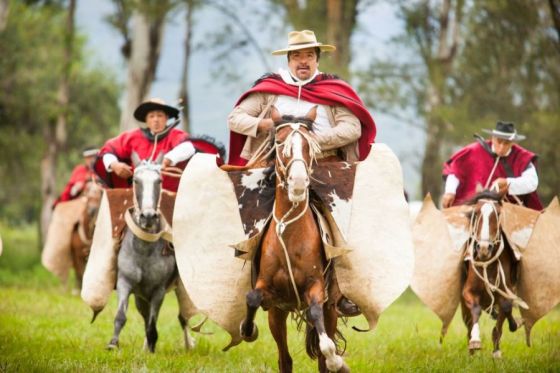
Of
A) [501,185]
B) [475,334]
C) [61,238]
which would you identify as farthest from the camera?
[61,238]

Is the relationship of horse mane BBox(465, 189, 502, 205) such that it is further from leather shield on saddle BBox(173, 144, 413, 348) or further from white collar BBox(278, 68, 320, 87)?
white collar BBox(278, 68, 320, 87)

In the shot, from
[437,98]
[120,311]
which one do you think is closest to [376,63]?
[437,98]

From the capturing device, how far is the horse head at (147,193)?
9.86 metres

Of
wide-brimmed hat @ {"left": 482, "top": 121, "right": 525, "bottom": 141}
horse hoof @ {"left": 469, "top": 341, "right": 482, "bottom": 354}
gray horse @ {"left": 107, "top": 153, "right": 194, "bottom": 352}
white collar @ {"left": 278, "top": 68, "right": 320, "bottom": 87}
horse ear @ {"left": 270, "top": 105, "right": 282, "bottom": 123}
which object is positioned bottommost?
horse hoof @ {"left": 469, "top": 341, "right": 482, "bottom": 354}

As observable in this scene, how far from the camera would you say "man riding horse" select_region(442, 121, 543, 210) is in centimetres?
1146

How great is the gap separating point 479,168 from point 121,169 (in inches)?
174

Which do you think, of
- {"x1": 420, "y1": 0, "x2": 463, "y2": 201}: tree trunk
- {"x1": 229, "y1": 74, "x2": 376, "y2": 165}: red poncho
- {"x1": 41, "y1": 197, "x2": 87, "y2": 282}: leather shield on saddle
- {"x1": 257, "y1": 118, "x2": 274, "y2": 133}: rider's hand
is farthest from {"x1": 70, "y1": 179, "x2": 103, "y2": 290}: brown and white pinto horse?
{"x1": 420, "y1": 0, "x2": 463, "y2": 201}: tree trunk

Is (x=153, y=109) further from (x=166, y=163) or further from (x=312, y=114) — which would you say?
(x=312, y=114)

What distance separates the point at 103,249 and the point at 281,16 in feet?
75.1

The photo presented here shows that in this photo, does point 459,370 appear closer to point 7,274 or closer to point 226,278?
point 226,278

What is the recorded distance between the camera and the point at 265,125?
8102 mm

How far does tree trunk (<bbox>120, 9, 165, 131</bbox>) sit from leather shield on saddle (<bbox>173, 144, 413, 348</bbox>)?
1665 centimetres

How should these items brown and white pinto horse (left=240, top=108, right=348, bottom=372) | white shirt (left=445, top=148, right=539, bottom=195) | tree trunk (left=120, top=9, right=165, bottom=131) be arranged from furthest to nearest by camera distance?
tree trunk (left=120, top=9, right=165, bottom=131) < white shirt (left=445, top=148, right=539, bottom=195) < brown and white pinto horse (left=240, top=108, right=348, bottom=372)

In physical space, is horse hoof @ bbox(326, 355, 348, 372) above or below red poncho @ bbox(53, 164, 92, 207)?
above
